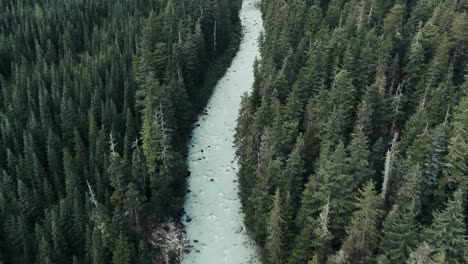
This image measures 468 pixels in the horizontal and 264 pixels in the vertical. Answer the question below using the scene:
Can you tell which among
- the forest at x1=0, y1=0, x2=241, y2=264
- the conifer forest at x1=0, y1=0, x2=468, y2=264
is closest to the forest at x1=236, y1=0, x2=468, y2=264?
the conifer forest at x1=0, y1=0, x2=468, y2=264

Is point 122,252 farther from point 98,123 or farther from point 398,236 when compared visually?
point 98,123

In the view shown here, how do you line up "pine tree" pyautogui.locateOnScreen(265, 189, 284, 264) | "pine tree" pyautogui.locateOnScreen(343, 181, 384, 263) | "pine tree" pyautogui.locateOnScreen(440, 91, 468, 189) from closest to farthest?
"pine tree" pyautogui.locateOnScreen(343, 181, 384, 263)
"pine tree" pyautogui.locateOnScreen(440, 91, 468, 189)
"pine tree" pyautogui.locateOnScreen(265, 189, 284, 264)

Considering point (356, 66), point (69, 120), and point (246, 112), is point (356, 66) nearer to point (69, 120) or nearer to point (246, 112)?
point (246, 112)

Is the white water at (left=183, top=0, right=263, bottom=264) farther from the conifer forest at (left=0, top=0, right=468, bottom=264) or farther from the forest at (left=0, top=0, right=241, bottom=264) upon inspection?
the forest at (left=0, top=0, right=241, bottom=264)

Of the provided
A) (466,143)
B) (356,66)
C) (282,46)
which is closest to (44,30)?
(282,46)

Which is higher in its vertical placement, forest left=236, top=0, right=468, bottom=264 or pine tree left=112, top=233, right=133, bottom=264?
forest left=236, top=0, right=468, bottom=264

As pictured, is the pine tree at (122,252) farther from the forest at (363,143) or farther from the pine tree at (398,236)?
the pine tree at (398,236)

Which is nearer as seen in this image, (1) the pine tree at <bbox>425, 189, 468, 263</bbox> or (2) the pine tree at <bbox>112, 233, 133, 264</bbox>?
(1) the pine tree at <bbox>425, 189, 468, 263</bbox>
